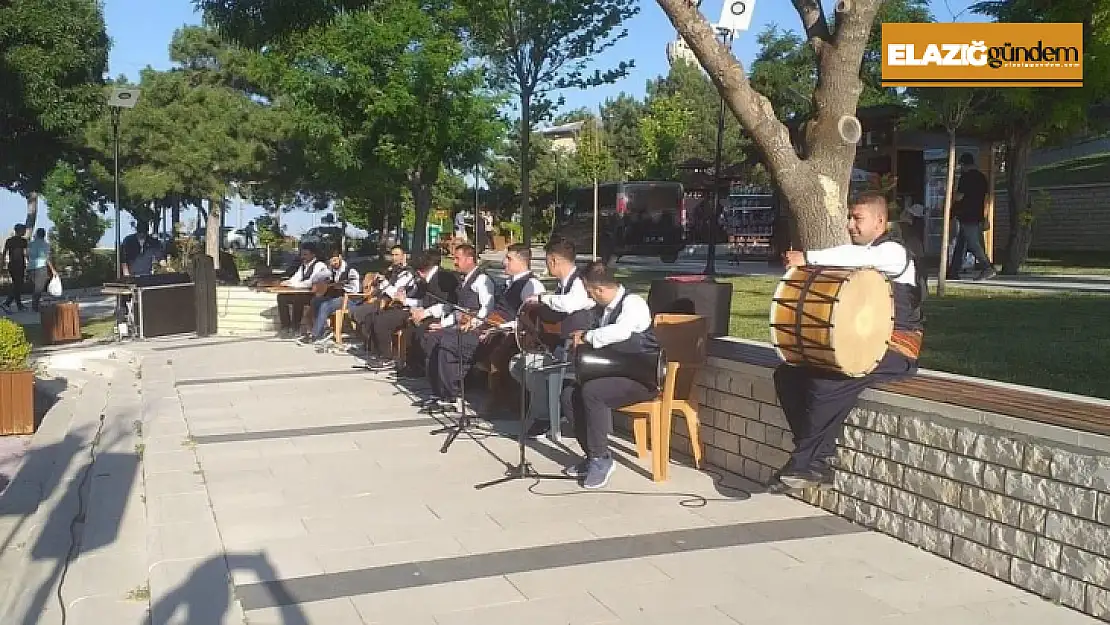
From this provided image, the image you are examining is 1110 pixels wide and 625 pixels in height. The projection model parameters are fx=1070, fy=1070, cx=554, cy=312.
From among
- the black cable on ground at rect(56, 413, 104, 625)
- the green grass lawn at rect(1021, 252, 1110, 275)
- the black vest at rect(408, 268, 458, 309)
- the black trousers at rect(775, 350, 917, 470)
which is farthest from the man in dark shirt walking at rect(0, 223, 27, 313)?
the black trousers at rect(775, 350, 917, 470)

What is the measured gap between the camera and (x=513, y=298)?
8320 mm

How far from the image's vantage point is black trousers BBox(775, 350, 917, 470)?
5254 millimetres

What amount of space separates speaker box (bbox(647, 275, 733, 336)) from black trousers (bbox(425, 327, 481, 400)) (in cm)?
179

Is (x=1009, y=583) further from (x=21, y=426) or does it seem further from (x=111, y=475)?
(x=21, y=426)

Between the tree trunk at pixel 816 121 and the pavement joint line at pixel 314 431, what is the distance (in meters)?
3.33

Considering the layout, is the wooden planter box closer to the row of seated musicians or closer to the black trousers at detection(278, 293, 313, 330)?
the row of seated musicians

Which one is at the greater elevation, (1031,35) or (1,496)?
(1031,35)

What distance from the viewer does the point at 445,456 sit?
7.36m

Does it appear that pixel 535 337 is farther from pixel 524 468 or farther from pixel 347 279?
pixel 347 279

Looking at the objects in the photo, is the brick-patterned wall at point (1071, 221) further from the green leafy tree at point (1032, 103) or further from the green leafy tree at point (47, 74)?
the green leafy tree at point (47, 74)

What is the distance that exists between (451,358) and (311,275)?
5997 millimetres

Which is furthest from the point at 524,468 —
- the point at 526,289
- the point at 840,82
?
the point at 840,82

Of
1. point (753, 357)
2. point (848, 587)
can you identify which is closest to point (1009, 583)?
point (848, 587)

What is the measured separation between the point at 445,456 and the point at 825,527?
2.83m
